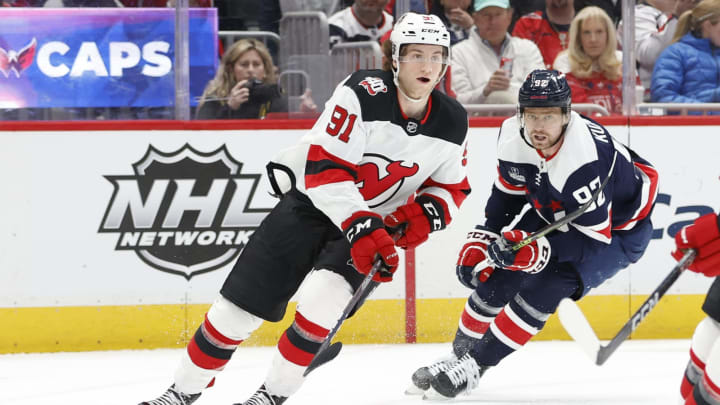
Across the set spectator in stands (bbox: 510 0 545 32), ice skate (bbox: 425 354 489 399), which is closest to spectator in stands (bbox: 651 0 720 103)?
A: spectator in stands (bbox: 510 0 545 32)

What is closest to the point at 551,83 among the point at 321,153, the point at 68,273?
the point at 321,153

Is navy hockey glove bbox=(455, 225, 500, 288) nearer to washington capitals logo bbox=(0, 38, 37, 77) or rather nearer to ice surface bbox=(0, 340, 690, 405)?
ice surface bbox=(0, 340, 690, 405)

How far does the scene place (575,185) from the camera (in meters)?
2.90

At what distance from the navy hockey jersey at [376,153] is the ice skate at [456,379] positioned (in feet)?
1.92

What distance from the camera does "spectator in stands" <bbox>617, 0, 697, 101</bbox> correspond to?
4.27m

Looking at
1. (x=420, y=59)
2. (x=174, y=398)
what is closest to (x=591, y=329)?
(x=420, y=59)

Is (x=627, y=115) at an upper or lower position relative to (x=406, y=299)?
upper

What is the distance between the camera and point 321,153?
2631 millimetres

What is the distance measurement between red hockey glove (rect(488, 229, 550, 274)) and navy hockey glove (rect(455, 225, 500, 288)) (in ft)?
0.43

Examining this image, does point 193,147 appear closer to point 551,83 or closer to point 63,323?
point 63,323

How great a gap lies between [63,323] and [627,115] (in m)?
2.59

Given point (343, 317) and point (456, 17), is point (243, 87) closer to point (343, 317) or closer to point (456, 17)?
point (456, 17)

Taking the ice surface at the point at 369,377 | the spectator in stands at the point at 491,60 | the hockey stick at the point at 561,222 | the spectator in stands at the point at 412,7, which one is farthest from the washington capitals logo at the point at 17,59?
the hockey stick at the point at 561,222

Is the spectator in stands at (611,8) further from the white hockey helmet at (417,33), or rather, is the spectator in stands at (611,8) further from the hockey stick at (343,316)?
the hockey stick at (343,316)
